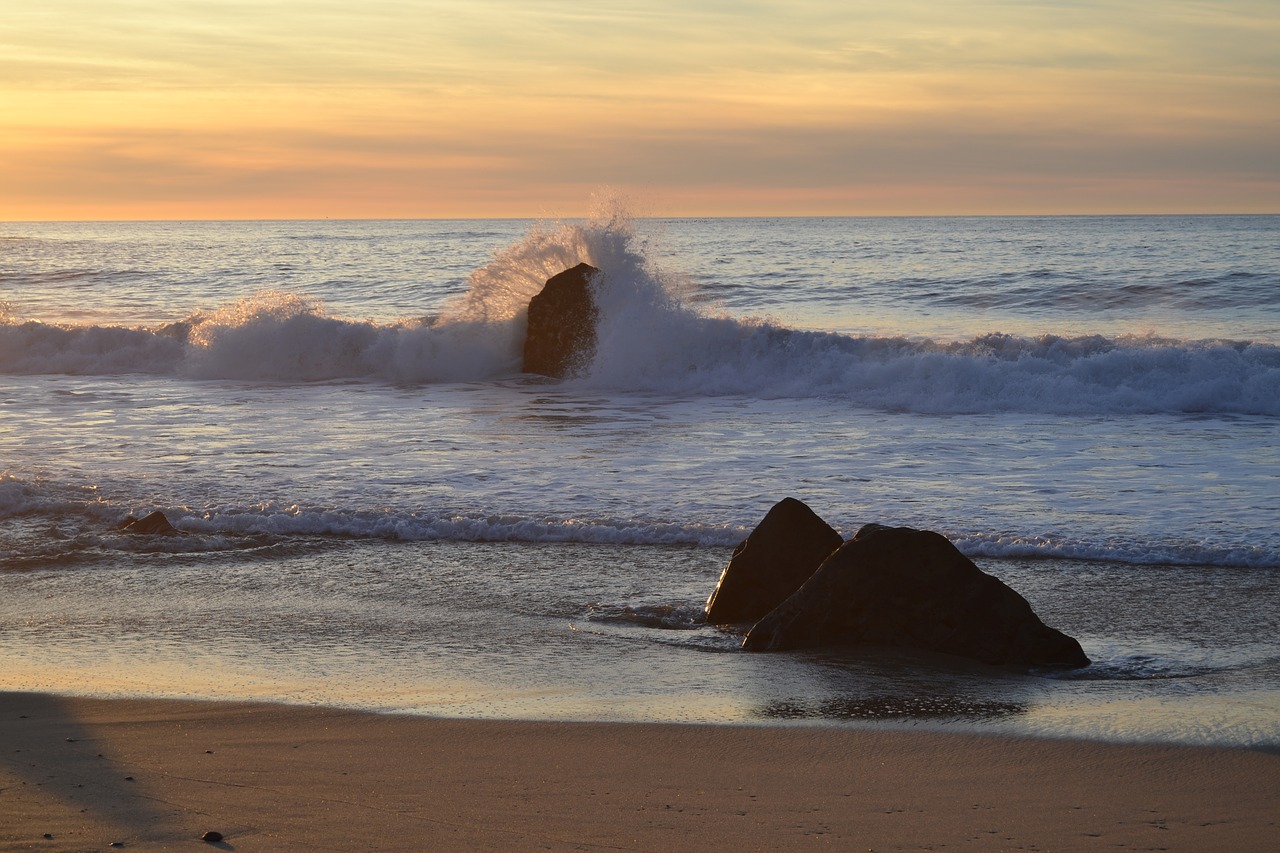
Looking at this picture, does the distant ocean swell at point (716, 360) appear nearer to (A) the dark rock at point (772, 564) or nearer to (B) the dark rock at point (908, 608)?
(A) the dark rock at point (772, 564)

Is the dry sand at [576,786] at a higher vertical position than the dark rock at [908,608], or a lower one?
lower

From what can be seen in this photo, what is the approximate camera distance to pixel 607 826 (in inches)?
143

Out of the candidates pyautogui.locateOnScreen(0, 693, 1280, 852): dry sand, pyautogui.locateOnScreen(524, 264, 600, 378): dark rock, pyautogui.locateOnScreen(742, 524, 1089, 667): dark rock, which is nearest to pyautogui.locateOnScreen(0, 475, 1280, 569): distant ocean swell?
pyautogui.locateOnScreen(742, 524, 1089, 667): dark rock

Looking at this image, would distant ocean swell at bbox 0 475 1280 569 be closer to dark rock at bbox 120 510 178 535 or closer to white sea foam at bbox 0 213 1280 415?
dark rock at bbox 120 510 178 535

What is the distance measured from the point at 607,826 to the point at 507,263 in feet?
59.0

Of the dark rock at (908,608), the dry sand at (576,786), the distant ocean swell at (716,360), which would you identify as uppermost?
the distant ocean swell at (716,360)

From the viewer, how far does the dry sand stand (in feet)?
11.6

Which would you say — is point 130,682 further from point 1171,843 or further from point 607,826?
point 1171,843

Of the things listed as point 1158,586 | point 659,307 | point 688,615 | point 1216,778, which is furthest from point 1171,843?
point 659,307

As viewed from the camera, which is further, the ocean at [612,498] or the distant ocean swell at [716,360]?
the distant ocean swell at [716,360]

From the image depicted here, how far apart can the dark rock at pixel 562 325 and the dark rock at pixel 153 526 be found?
1077 cm

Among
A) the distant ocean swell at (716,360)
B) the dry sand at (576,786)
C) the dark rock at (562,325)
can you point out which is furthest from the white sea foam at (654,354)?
the dry sand at (576,786)

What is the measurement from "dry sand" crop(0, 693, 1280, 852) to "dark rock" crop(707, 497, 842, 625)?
1730 millimetres

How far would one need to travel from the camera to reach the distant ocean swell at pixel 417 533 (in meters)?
7.54
